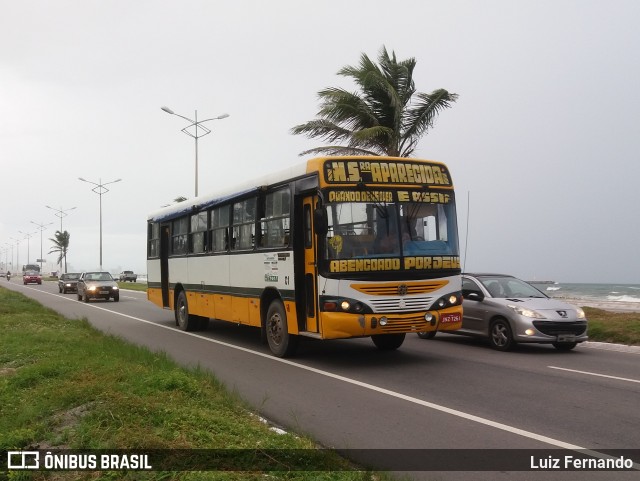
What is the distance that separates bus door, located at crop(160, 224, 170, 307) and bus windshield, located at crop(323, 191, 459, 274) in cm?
956

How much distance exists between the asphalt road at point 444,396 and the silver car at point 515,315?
346mm

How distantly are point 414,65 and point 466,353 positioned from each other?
45.4ft

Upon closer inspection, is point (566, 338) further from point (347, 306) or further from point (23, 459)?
point (23, 459)

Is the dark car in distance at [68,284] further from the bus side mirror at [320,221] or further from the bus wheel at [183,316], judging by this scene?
the bus side mirror at [320,221]

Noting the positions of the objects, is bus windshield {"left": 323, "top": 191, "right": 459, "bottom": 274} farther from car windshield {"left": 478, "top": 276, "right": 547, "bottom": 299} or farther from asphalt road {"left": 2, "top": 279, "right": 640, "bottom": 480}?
car windshield {"left": 478, "top": 276, "right": 547, "bottom": 299}

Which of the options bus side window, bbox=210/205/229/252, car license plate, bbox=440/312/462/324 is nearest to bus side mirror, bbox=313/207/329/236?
car license plate, bbox=440/312/462/324

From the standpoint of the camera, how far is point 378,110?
2231 centimetres

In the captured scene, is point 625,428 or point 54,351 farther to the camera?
point 54,351

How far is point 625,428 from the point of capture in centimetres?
636

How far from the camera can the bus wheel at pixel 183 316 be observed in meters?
16.1

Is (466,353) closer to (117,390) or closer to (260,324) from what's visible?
(260,324)

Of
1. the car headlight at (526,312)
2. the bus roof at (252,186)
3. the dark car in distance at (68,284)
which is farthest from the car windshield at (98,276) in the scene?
the car headlight at (526,312)

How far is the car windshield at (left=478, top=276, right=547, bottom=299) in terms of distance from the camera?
1299 centimetres

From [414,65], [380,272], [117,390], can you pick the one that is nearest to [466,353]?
[380,272]
